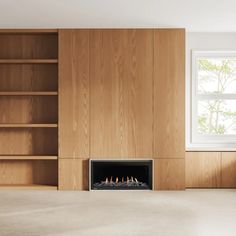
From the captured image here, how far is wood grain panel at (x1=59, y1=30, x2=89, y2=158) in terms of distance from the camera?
662 cm

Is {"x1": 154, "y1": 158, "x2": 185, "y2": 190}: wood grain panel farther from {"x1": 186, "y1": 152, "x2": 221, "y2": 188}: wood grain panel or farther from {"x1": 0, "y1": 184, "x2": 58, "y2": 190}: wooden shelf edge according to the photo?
{"x1": 0, "y1": 184, "x2": 58, "y2": 190}: wooden shelf edge

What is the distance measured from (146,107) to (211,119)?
3.98ft

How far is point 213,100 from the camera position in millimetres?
7188

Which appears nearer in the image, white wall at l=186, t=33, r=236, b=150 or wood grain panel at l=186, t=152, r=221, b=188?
wood grain panel at l=186, t=152, r=221, b=188

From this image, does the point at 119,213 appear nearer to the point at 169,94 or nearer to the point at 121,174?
the point at 121,174

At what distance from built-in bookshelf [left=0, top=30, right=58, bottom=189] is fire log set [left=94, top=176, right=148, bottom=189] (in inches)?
29.3

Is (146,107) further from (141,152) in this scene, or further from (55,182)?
(55,182)

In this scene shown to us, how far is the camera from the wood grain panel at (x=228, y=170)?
6.76 m

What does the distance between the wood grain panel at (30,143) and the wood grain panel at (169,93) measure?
5.15 feet

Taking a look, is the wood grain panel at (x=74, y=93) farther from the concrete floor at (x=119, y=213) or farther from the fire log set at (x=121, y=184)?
the concrete floor at (x=119, y=213)

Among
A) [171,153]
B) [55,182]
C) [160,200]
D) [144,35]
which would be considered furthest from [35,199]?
[144,35]

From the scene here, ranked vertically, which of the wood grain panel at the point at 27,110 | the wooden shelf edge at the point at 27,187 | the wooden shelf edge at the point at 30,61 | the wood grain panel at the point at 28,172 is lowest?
the wooden shelf edge at the point at 27,187

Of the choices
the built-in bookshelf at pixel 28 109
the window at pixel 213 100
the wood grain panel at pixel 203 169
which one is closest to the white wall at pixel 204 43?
the window at pixel 213 100

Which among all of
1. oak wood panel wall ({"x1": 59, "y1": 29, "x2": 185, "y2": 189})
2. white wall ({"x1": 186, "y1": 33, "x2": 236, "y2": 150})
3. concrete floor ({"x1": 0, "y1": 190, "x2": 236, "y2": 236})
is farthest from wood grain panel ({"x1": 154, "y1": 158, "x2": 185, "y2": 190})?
white wall ({"x1": 186, "y1": 33, "x2": 236, "y2": 150})
